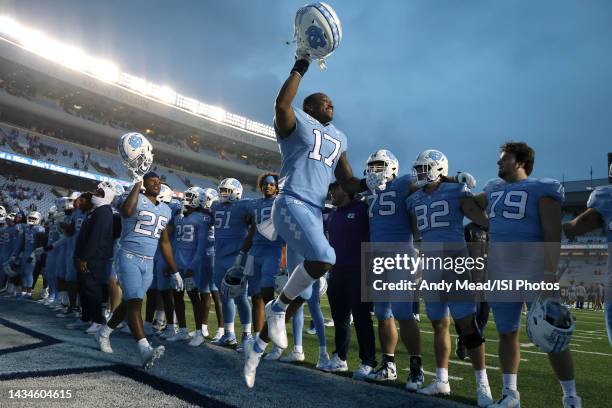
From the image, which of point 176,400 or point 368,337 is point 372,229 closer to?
point 368,337

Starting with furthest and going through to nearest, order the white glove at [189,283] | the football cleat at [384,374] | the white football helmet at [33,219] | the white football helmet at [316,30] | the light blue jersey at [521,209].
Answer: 1. the white football helmet at [33,219]
2. the white glove at [189,283]
3. the football cleat at [384,374]
4. the light blue jersey at [521,209]
5. the white football helmet at [316,30]

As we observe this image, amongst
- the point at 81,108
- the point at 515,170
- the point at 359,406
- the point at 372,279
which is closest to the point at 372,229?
the point at 372,279

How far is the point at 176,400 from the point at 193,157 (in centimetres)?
3838

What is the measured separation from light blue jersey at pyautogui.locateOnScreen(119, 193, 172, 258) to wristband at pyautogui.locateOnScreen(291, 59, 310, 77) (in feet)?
8.50

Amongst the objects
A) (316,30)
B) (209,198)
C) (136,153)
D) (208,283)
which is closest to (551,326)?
(316,30)

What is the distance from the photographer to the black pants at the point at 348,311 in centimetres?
477

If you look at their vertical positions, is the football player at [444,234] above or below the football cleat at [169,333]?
above

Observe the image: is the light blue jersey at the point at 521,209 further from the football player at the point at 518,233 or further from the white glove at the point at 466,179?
the white glove at the point at 466,179

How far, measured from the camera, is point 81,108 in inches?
1348

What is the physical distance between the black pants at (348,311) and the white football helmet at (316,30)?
2570mm

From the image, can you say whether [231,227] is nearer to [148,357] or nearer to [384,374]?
[148,357]

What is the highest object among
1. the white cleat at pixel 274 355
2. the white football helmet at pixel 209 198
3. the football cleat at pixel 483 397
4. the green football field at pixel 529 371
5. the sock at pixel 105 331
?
Answer: the white football helmet at pixel 209 198

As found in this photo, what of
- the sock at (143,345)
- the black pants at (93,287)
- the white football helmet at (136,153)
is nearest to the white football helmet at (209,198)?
the black pants at (93,287)

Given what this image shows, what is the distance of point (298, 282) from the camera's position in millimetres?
3184
